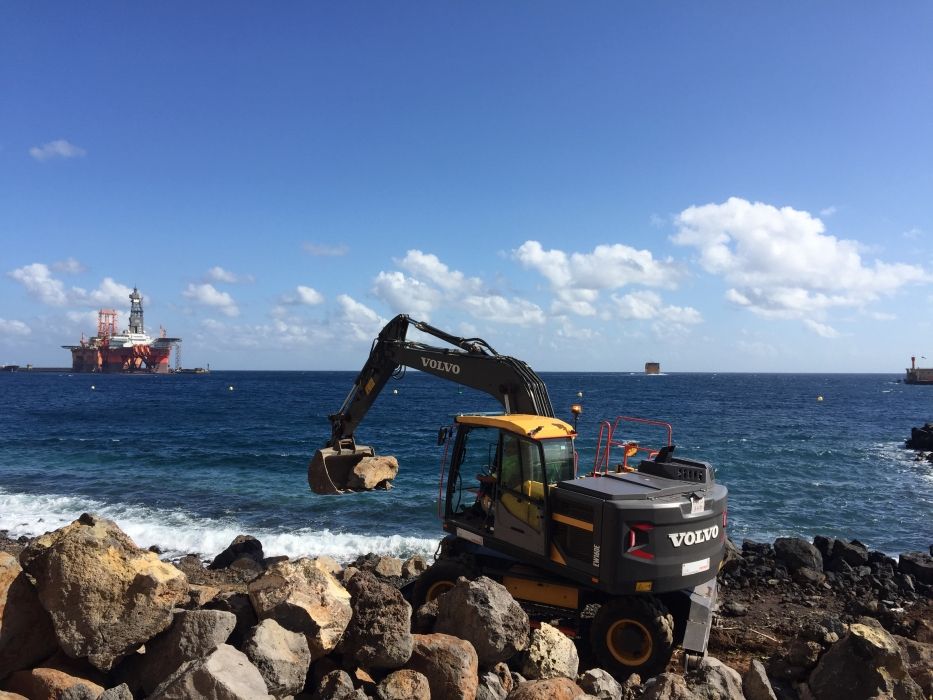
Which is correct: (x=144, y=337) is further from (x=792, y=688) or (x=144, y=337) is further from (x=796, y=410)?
(x=792, y=688)

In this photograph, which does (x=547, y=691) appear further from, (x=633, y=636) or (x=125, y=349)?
(x=125, y=349)

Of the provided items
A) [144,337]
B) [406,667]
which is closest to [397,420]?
[406,667]

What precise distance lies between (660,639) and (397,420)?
45171mm

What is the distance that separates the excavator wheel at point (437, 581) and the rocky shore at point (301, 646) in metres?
1.56

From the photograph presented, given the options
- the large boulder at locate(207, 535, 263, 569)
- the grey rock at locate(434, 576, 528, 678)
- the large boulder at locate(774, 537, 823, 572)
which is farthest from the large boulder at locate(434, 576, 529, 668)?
the large boulder at locate(774, 537, 823, 572)

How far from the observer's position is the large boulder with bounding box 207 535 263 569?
49.6 ft

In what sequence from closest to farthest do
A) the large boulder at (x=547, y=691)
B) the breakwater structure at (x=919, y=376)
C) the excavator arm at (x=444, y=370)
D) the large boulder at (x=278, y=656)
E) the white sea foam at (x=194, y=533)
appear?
the large boulder at (x=278, y=656), the large boulder at (x=547, y=691), the excavator arm at (x=444, y=370), the white sea foam at (x=194, y=533), the breakwater structure at (x=919, y=376)

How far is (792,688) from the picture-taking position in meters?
7.32

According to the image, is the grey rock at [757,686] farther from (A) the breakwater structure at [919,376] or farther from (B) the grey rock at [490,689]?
(A) the breakwater structure at [919,376]

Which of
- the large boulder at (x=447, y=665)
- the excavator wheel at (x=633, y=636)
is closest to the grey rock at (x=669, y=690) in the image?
the large boulder at (x=447, y=665)

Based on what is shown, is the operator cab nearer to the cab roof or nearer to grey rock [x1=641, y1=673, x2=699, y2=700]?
the cab roof

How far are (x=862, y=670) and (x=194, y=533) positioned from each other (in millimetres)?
16215

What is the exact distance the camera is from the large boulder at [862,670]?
6.35 m

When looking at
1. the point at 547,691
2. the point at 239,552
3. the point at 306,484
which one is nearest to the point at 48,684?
the point at 547,691
